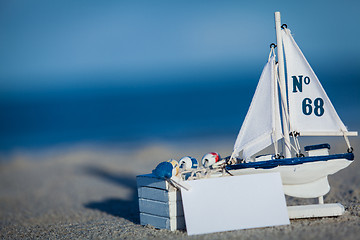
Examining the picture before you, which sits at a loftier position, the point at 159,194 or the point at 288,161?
the point at 288,161

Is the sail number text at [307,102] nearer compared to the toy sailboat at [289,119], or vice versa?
the toy sailboat at [289,119]

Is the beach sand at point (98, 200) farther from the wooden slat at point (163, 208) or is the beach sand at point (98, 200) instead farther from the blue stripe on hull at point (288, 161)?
the blue stripe on hull at point (288, 161)

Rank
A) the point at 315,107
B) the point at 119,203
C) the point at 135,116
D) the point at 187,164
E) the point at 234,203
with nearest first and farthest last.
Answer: the point at 234,203 → the point at 315,107 → the point at 187,164 → the point at 119,203 → the point at 135,116

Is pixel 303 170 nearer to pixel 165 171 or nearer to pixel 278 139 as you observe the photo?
pixel 278 139

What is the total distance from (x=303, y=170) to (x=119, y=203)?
4874 mm

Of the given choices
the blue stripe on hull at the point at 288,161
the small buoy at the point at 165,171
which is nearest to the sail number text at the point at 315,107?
the blue stripe on hull at the point at 288,161

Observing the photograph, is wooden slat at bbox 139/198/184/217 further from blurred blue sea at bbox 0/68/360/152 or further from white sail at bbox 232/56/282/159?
A: blurred blue sea at bbox 0/68/360/152

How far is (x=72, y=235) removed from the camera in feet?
22.8

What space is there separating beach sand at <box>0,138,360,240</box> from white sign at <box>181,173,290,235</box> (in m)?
0.18

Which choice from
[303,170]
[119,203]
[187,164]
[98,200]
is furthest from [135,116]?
[303,170]

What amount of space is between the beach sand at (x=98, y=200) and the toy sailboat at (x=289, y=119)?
666 millimetres

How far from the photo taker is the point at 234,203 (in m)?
6.34

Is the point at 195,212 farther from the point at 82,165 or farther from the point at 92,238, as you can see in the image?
the point at 82,165

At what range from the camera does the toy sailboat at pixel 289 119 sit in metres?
6.72
